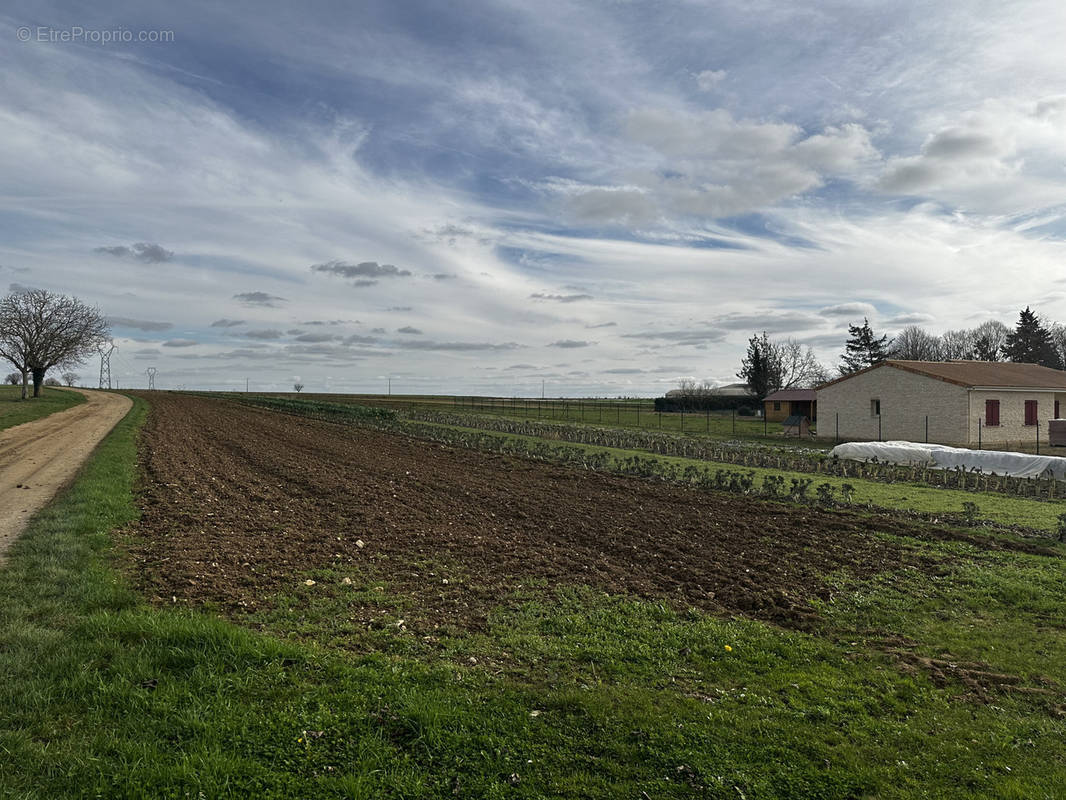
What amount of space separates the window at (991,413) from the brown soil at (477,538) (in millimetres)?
22384

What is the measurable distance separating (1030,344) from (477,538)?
8098 centimetres

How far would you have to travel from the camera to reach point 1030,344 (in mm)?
68562

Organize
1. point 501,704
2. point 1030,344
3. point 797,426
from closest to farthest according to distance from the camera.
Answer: point 501,704 < point 797,426 < point 1030,344

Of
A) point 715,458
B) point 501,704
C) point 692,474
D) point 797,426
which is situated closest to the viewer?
point 501,704

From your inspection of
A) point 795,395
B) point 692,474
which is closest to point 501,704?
point 692,474

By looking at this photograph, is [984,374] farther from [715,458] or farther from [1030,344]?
[1030,344]

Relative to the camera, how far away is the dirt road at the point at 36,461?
10.3 m

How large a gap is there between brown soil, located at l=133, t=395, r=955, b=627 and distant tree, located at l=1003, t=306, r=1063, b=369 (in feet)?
243

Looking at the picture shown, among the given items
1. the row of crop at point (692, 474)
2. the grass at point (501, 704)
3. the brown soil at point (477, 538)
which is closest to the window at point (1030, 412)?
the row of crop at point (692, 474)

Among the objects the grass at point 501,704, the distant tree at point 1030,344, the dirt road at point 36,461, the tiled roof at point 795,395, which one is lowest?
the grass at point 501,704

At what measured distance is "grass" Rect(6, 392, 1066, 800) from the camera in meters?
3.68

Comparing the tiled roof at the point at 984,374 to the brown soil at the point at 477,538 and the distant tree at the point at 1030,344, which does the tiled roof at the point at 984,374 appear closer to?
the brown soil at the point at 477,538

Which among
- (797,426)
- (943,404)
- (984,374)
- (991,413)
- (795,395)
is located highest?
(984,374)

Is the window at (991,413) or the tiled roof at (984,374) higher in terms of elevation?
the tiled roof at (984,374)
